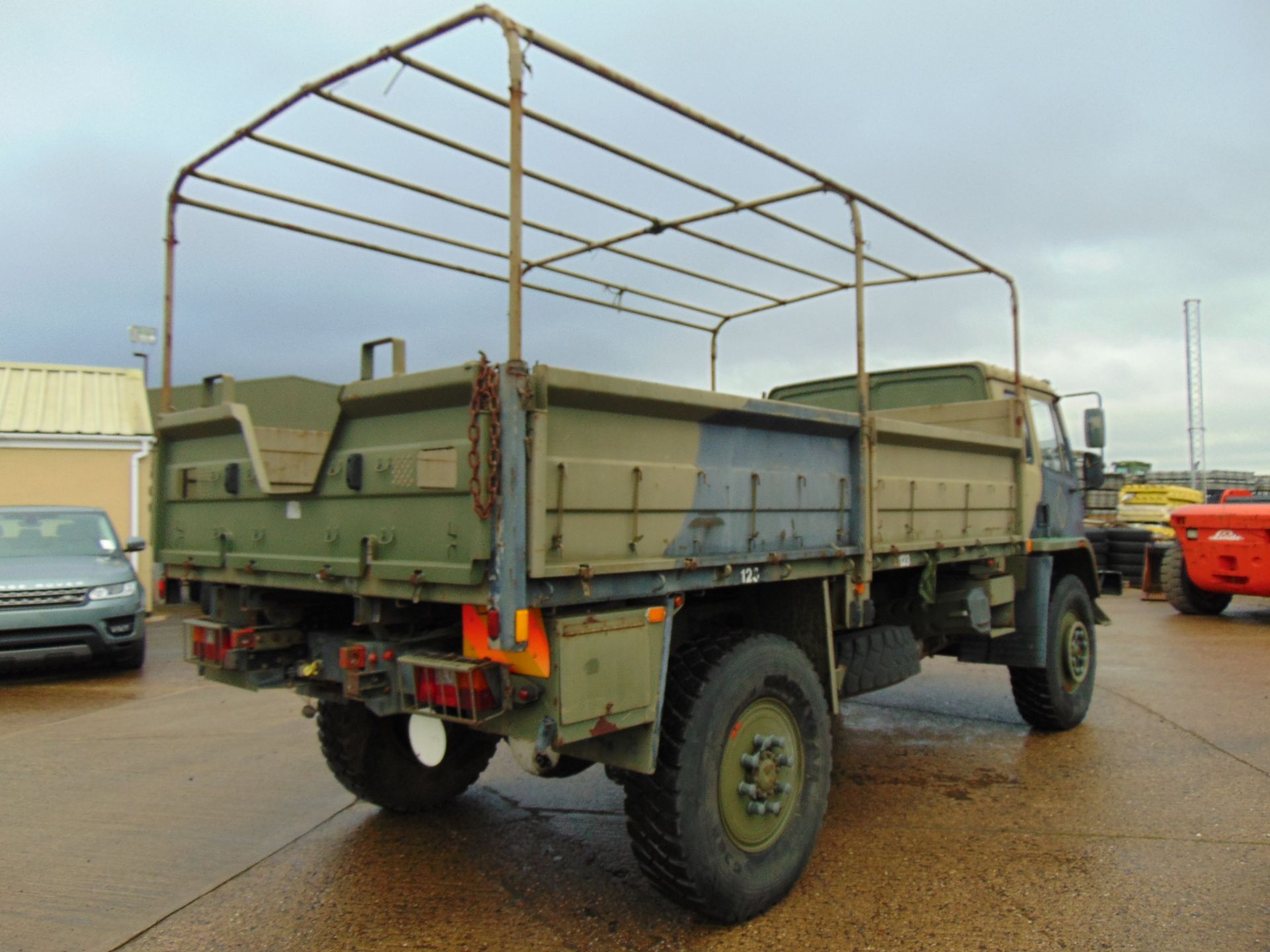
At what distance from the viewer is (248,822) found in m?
4.47

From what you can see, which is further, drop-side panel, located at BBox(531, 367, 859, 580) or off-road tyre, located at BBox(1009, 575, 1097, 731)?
off-road tyre, located at BBox(1009, 575, 1097, 731)

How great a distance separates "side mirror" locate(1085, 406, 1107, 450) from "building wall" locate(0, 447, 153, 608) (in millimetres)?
12196

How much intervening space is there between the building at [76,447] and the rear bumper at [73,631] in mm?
5342

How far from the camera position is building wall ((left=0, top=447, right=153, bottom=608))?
1330cm

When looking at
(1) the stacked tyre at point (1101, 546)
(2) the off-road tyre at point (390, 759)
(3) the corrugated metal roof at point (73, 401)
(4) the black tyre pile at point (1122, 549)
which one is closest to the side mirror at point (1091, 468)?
(2) the off-road tyre at point (390, 759)

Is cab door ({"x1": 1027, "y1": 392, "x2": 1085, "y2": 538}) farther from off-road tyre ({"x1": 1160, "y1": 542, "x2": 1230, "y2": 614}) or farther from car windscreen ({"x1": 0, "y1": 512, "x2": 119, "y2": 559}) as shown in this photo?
car windscreen ({"x1": 0, "y1": 512, "x2": 119, "y2": 559})

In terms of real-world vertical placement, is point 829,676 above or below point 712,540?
below

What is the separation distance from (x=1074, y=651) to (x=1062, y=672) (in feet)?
0.68

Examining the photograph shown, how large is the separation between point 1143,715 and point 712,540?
16.1 ft

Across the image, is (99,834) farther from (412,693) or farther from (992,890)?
(992,890)

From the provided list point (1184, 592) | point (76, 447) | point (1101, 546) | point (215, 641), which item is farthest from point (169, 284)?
point (1101, 546)

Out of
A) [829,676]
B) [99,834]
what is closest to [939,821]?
[829,676]

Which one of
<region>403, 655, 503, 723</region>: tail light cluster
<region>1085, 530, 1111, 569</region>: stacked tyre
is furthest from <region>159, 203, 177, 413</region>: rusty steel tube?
<region>1085, 530, 1111, 569</region>: stacked tyre

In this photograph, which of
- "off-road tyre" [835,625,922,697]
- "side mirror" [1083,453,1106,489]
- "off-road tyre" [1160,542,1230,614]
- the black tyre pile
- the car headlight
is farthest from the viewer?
the black tyre pile
